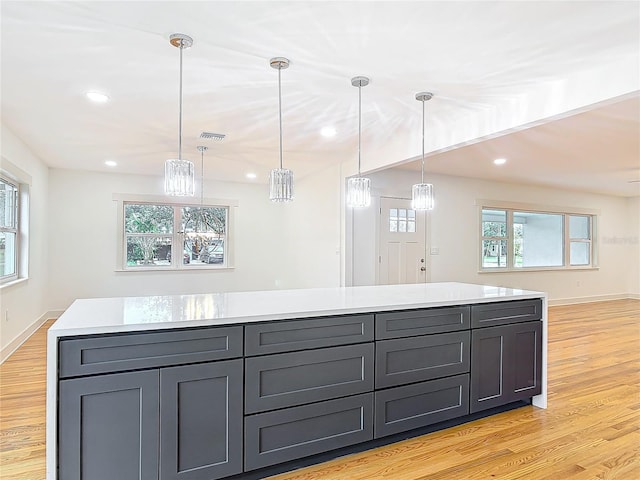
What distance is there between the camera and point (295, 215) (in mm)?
7215

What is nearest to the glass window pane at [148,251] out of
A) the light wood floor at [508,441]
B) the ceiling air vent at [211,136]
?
the light wood floor at [508,441]

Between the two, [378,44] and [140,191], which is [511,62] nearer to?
[378,44]

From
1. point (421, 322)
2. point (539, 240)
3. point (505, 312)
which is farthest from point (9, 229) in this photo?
point (539, 240)

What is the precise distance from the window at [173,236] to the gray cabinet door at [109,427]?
4716 millimetres

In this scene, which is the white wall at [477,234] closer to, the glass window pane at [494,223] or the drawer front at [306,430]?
the glass window pane at [494,223]

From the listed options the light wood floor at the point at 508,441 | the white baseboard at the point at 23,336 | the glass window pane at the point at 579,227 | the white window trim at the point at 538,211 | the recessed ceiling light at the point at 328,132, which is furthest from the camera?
the glass window pane at the point at 579,227

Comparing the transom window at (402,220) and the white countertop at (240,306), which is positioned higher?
the transom window at (402,220)

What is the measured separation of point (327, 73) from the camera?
2.76 meters

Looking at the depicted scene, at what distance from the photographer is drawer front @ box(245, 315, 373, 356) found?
2.04 m

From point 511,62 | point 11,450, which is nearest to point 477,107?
point 511,62

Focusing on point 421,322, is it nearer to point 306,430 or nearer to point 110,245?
point 306,430

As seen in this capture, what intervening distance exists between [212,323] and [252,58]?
5.32 feet

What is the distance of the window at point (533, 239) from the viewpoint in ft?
24.4

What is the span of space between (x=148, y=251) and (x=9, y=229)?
7.83ft
